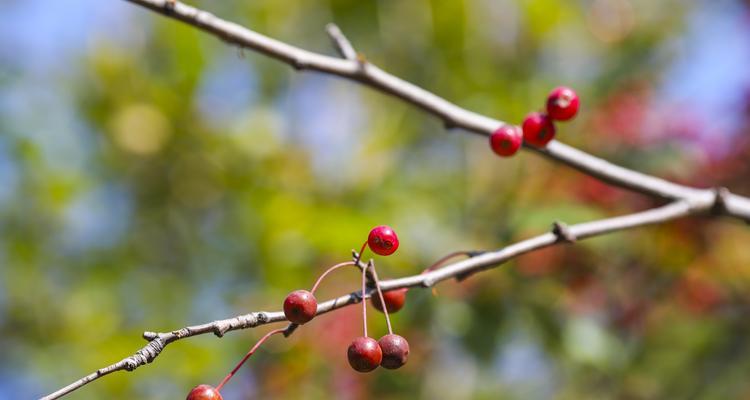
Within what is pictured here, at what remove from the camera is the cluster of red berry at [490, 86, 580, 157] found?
1.33m

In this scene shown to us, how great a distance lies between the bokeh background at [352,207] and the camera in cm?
241

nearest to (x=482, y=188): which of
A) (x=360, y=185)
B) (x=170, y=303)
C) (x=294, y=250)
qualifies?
(x=360, y=185)

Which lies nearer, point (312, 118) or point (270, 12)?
point (270, 12)

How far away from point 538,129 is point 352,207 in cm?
132

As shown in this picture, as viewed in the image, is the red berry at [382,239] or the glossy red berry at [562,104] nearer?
the red berry at [382,239]

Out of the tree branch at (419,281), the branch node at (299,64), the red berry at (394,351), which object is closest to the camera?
the tree branch at (419,281)

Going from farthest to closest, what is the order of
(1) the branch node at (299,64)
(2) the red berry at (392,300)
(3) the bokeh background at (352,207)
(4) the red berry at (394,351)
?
(3) the bokeh background at (352,207)
(1) the branch node at (299,64)
(2) the red berry at (392,300)
(4) the red berry at (394,351)

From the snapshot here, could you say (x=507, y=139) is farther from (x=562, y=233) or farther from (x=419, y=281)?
(x=419, y=281)

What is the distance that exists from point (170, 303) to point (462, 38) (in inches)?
54.7

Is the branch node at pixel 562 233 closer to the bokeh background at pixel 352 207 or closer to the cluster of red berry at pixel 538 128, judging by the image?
the cluster of red berry at pixel 538 128

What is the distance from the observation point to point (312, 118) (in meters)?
3.35

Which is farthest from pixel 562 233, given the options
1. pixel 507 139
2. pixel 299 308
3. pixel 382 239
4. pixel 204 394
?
pixel 204 394

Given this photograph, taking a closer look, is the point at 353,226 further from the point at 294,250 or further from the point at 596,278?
the point at 596,278

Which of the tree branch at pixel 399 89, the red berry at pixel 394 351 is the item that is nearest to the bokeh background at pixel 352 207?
the tree branch at pixel 399 89
